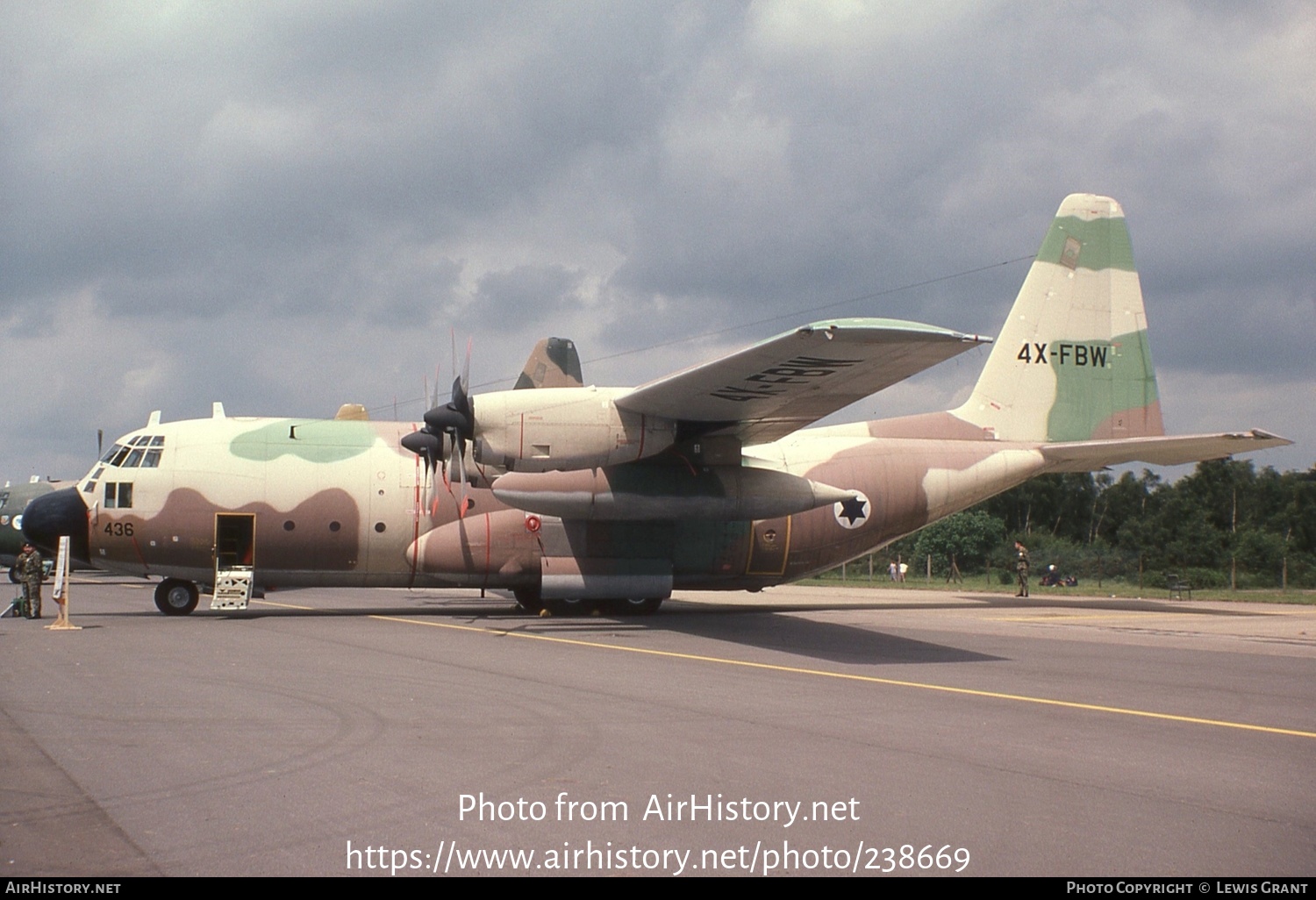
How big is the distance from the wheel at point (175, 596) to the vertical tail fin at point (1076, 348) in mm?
15963

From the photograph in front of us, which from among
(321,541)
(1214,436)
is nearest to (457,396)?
(321,541)

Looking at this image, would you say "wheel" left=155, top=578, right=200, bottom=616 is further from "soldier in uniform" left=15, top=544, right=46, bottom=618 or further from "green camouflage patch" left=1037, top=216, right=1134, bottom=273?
"green camouflage patch" left=1037, top=216, right=1134, bottom=273

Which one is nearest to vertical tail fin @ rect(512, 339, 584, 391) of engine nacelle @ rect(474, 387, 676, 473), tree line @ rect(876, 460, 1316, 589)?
engine nacelle @ rect(474, 387, 676, 473)

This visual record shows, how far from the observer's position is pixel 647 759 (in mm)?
6961

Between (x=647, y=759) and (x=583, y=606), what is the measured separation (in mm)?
13821

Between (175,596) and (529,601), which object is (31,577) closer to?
(175,596)

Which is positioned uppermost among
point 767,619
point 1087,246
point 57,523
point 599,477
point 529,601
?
point 1087,246

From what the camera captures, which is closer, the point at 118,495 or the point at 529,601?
the point at 118,495

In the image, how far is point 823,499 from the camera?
18.1 meters

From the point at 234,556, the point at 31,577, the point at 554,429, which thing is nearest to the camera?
the point at 554,429

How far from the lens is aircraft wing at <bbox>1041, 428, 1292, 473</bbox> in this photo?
774 inches

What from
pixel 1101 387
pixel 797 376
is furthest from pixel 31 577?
pixel 1101 387

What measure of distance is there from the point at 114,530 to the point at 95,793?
14205mm
